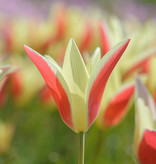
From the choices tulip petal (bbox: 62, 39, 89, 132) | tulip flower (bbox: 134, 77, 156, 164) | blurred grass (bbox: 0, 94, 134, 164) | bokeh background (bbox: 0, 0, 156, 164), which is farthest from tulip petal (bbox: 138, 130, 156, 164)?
blurred grass (bbox: 0, 94, 134, 164)

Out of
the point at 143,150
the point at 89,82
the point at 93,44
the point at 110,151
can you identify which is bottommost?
the point at 110,151

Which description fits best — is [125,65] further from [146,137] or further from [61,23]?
[61,23]

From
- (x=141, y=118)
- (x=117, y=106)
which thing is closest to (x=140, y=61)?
(x=117, y=106)

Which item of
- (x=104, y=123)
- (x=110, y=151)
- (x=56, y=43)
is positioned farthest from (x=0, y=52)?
(x=104, y=123)

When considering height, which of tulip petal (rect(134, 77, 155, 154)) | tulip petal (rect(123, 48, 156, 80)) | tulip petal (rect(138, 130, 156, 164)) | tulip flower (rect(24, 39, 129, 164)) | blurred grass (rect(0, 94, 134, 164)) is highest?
tulip petal (rect(123, 48, 156, 80))

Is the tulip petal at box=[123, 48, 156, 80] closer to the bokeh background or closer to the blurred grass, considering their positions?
the bokeh background

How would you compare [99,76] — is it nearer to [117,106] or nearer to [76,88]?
[76,88]
